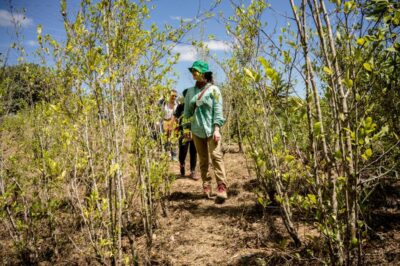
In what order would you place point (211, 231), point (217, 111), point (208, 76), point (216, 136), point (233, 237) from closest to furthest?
point (233, 237) < point (211, 231) < point (216, 136) < point (217, 111) < point (208, 76)

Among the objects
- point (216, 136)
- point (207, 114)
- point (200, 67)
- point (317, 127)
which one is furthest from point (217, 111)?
point (317, 127)

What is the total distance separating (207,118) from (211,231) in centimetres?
152

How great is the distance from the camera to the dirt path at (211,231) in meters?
2.60

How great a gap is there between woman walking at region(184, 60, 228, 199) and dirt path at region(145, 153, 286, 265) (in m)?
0.37

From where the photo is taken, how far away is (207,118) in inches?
149

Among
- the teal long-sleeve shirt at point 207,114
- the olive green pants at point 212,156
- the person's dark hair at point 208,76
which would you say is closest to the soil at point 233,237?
the olive green pants at point 212,156

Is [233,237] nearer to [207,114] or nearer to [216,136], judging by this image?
[216,136]

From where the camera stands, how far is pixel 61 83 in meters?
2.51

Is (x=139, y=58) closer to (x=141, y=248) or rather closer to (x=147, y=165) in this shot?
(x=147, y=165)

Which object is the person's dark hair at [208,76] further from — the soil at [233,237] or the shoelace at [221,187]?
the soil at [233,237]

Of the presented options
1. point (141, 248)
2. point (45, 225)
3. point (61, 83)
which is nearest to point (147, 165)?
point (141, 248)

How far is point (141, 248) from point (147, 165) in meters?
0.96

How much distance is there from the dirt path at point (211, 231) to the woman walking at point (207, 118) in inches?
14.4

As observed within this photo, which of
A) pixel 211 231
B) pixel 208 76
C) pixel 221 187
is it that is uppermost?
pixel 208 76
